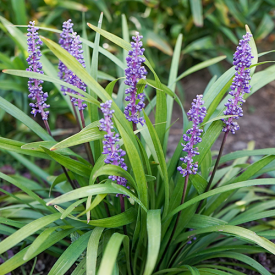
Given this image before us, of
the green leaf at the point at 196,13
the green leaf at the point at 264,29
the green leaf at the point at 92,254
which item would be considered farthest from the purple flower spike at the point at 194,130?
the green leaf at the point at 264,29

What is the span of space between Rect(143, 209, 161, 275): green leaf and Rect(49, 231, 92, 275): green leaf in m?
0.44

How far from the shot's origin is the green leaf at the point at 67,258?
1536 millimetres

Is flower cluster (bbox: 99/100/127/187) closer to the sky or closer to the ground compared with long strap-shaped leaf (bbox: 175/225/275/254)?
closer to the sky

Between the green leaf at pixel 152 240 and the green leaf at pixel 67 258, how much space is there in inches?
17.3

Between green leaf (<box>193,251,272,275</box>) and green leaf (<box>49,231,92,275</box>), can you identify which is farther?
green leaf (<box>193,251,272,275</box>)

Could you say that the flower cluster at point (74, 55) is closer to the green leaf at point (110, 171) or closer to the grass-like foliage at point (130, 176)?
the grass-like foliage at point (130, 176)

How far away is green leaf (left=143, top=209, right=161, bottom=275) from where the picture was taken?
121 centimetres

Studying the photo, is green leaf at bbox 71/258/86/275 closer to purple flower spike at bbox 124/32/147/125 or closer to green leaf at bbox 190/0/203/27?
purple flower spike at bbox 124/32/147/125

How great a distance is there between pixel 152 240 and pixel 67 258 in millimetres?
527

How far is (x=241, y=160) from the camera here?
276 cm

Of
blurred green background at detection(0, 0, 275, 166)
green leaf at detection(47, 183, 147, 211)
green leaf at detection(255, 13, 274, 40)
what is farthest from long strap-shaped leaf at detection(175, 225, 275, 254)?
green leaf at detection(255, 13, 274, 40)

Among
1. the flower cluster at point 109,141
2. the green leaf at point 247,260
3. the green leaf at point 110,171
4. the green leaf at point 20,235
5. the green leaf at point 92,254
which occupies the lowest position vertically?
the green leaf at point 247,260

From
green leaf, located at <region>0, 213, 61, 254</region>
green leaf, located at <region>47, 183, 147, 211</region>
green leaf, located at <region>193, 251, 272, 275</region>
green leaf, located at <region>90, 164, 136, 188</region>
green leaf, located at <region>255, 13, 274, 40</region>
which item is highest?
green leaf, located at <region>255, 13, 274, 40</region>

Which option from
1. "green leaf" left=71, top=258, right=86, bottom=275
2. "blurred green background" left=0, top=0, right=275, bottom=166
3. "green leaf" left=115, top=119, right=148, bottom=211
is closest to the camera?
"green leaf" left=115, top=119, right=148, bottom=211
